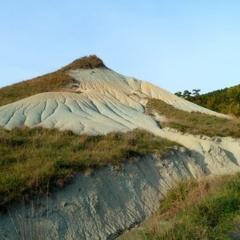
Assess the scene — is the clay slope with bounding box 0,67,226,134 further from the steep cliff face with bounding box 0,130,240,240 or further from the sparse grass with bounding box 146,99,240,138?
the steep cliff face with bounding box 0,130,240,240

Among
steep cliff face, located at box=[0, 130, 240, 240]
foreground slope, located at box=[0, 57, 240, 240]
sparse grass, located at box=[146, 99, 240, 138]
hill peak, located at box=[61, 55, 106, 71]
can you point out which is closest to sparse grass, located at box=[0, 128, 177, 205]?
foreground slope, located at box=[0, 57, 240, 240]

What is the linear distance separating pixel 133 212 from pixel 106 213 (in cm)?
111

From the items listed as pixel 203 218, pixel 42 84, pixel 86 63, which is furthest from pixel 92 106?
pixel 203 218

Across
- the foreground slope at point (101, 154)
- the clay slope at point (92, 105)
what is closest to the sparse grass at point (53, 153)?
the foreground slope at point (101, 154)

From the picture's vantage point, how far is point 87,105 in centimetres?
3136

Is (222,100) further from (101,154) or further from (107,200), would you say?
(107,200)

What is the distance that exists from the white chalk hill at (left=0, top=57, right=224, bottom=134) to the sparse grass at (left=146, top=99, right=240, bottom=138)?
31.9 inches

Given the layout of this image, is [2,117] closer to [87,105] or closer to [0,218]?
[87,105]

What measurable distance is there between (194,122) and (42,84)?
38.0 ft

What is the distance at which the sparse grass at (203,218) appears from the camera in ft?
35.7

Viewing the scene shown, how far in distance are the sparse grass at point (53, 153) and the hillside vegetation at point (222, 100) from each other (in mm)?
23482

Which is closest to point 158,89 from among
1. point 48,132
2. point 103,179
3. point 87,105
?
point 87,105

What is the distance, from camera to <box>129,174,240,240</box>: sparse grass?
35.7 feet

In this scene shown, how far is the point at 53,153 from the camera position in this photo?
60.4ft
